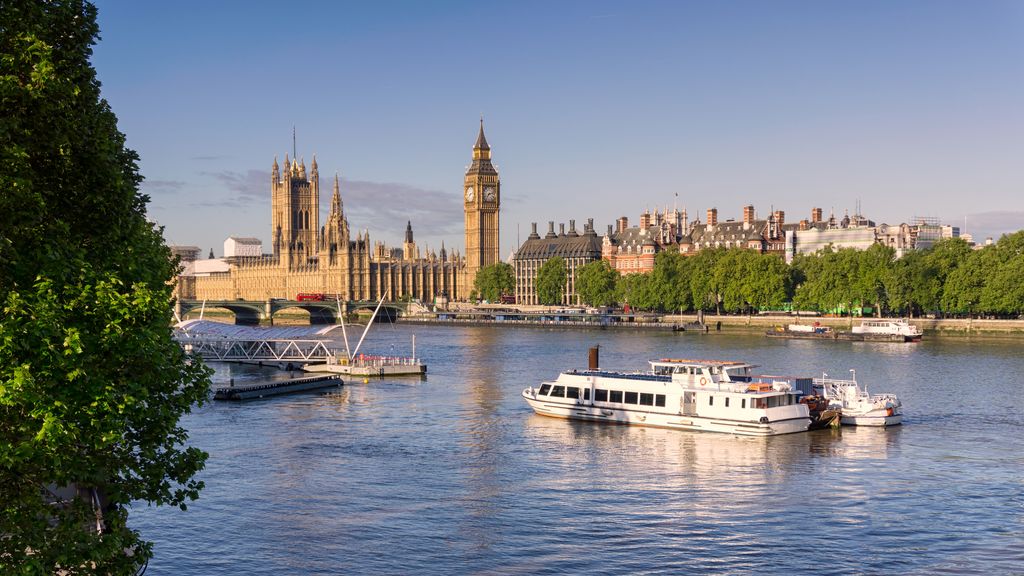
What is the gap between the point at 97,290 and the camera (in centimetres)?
1705

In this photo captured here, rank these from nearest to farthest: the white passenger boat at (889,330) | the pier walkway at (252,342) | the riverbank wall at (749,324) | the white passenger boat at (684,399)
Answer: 1. the white passenger boat at (684,399)
2. the pier walkway at (252,342)
3. the white passenger boat at (889,330)
4. the riverbank wall at (749,324)

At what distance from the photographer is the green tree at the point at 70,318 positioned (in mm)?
16328

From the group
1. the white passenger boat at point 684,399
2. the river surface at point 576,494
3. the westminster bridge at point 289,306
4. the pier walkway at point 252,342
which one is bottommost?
the river surface at point 576,494

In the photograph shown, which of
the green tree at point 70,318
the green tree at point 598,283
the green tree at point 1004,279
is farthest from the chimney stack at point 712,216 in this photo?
the green tree at point 70,318

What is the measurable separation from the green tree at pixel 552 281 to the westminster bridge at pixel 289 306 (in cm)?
2334

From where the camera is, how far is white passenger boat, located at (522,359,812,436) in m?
49.1

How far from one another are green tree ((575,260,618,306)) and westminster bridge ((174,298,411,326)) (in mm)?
30384

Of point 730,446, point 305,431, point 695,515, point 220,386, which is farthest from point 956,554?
point 220,386

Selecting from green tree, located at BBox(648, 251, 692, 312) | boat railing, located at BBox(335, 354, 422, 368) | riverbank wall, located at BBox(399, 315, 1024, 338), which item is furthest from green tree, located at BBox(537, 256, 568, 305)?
boat railing, located at BBox(335, 354, 422, 368)

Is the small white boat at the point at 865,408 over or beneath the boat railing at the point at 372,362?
beneath

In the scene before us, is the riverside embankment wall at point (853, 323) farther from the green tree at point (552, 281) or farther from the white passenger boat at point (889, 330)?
the green tree at point (552, 281)

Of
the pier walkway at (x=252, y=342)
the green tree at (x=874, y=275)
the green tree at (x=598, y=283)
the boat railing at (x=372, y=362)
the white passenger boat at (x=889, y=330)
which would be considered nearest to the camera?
the boat railing at (x=372, y=362)

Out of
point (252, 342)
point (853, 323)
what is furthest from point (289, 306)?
point (853, 323)

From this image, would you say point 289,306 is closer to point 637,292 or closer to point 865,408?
point 637,292
